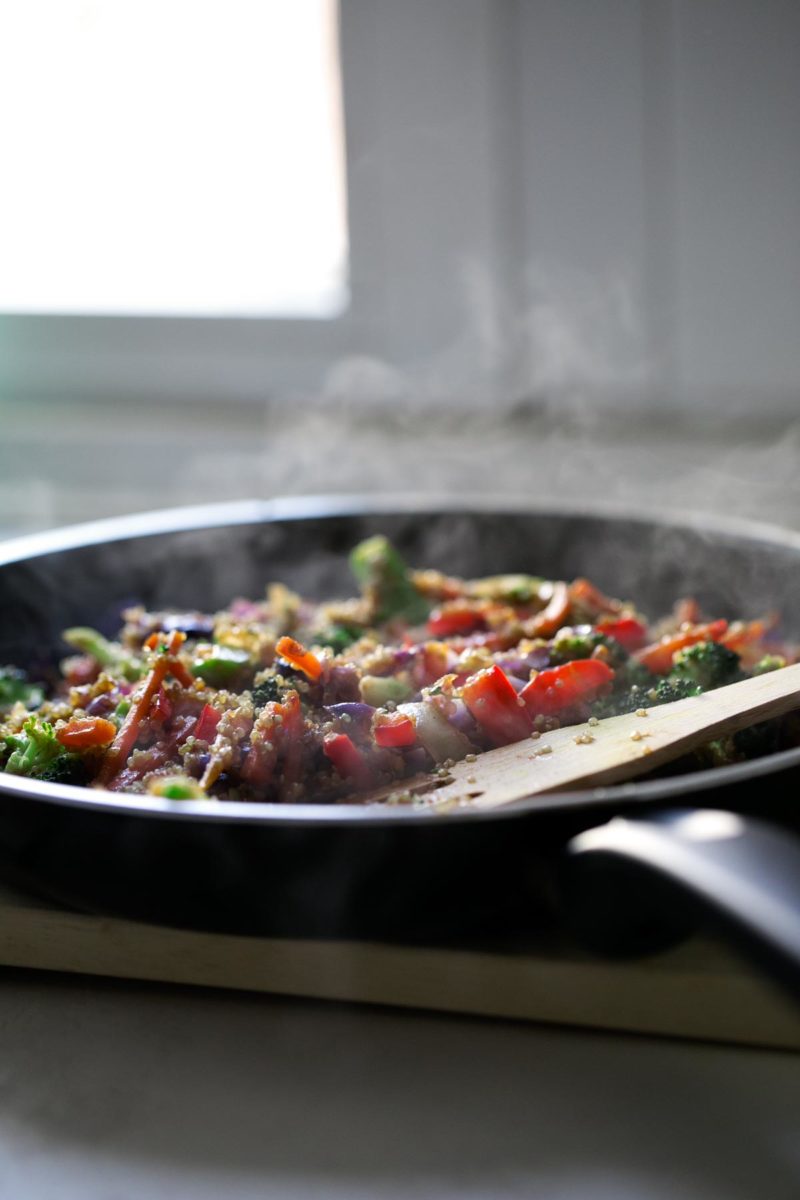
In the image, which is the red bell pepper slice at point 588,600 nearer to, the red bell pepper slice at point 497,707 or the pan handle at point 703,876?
the red bell pepper slice at point 497,707

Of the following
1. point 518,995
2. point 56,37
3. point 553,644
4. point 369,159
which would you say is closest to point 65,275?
point 56,37

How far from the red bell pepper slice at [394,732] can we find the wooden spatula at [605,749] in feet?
0.12

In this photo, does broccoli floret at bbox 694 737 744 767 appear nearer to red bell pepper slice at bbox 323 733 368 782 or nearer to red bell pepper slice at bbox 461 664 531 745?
red bell pepper slice at bbox 461 664 531 745

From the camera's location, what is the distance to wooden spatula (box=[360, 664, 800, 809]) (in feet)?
3.00

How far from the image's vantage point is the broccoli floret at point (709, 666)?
3.95 ft

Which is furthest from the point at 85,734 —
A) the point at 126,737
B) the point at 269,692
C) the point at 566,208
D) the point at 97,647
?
the point at 566,208

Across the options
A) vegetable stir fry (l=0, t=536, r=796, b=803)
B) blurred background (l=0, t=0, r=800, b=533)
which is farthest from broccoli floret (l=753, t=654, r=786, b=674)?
blurred background (l=0, t=0, r=800, b=533)

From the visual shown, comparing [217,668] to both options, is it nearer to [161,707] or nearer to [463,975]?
[161,707]

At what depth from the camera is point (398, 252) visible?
8.64ft

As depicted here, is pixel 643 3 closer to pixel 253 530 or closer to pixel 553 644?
Answer: pixel 253 530

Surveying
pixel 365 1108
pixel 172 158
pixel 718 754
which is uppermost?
pixel 172 158

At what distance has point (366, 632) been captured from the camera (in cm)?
148

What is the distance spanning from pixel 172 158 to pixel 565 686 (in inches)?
88.5

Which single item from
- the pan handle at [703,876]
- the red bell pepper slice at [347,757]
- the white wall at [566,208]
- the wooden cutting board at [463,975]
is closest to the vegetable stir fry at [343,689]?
the red bell pepper slice at [347,757]
